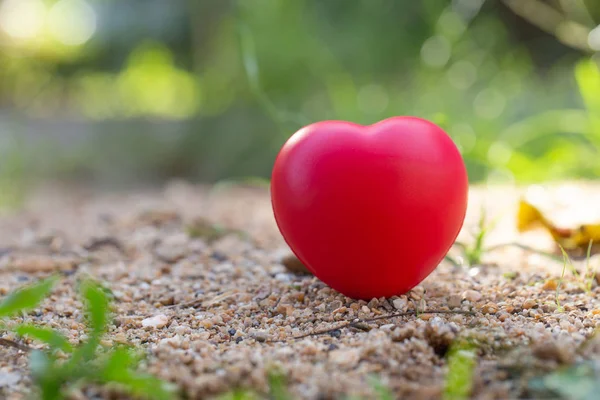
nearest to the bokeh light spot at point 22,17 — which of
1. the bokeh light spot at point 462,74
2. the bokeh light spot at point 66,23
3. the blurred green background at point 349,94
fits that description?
the bokeh light spot at point 66,23

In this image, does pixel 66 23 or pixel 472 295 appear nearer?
pixel 472 295

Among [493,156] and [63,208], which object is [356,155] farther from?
[63,208]

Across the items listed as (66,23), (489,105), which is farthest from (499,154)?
(66,23)

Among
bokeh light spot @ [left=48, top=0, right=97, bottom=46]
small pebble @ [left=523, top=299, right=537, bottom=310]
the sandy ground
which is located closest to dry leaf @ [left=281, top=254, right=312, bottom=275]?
the sandy ground

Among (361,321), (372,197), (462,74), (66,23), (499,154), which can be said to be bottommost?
(361,321)

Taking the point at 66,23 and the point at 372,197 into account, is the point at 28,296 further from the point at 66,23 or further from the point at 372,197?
the point at 66,23

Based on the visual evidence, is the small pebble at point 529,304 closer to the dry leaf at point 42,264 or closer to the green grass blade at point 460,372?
the green grass blade at point 460,372
